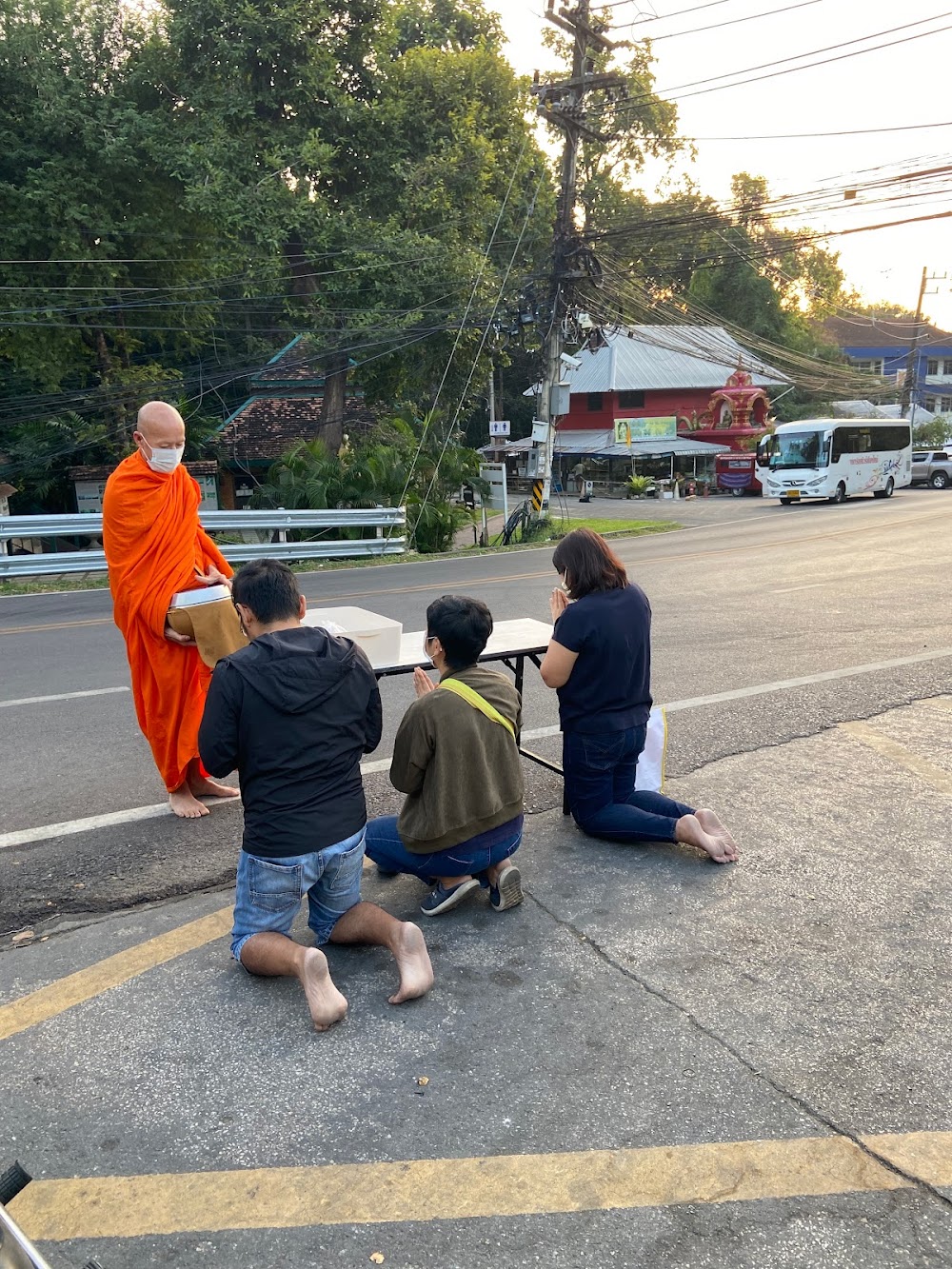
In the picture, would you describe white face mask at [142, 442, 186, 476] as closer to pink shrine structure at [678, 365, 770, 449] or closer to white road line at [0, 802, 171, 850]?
white road line at [0, 802, 171, 850]

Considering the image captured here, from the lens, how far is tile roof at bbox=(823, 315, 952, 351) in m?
69.6

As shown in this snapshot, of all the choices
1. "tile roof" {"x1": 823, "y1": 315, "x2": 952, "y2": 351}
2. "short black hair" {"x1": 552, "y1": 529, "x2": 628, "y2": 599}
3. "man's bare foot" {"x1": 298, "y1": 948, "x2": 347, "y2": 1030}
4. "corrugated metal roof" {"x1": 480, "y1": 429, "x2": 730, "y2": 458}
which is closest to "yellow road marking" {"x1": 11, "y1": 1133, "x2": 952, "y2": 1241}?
"man's bare foot" {"x1": 298, "y1": 948, "x2": 347, "y2": 1030}

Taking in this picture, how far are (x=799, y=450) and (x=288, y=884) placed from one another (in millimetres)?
30301

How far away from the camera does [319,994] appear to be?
9.24 feet

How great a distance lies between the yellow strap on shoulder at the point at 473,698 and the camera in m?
3.38

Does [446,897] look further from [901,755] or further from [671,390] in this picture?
[671,390]

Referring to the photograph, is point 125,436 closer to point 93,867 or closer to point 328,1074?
point 93,867

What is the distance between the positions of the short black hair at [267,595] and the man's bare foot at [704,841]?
188cm

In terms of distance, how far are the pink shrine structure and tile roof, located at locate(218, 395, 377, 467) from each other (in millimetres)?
21006

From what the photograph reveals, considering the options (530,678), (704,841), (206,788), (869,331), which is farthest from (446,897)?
(869,331)

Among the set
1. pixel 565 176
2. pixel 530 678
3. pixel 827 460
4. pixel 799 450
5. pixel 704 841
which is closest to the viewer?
pixel 704 841

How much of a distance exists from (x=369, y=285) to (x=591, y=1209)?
2078 centimetres

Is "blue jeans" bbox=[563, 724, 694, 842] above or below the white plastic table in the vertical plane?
below

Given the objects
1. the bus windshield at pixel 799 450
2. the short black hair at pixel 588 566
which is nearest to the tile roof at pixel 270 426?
the bus windshield at pixel 799 450
